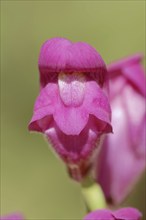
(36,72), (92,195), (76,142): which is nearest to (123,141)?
(92,195)

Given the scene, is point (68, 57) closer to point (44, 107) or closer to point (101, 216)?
point (44, 107)

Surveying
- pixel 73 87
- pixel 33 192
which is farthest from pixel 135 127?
pixel 33 192

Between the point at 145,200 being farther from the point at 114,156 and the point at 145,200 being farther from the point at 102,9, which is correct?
the point at 102,9

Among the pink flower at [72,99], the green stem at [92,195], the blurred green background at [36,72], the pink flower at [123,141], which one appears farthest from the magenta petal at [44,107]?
the blurred green background at [36,72]

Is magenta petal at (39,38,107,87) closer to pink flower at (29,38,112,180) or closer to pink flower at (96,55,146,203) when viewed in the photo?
pink flower at (29,38,112,180)

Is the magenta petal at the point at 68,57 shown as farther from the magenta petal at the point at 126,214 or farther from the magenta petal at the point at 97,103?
the magenta petal at the point at 126,214

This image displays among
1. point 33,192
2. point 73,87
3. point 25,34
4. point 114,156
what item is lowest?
point 33,192
